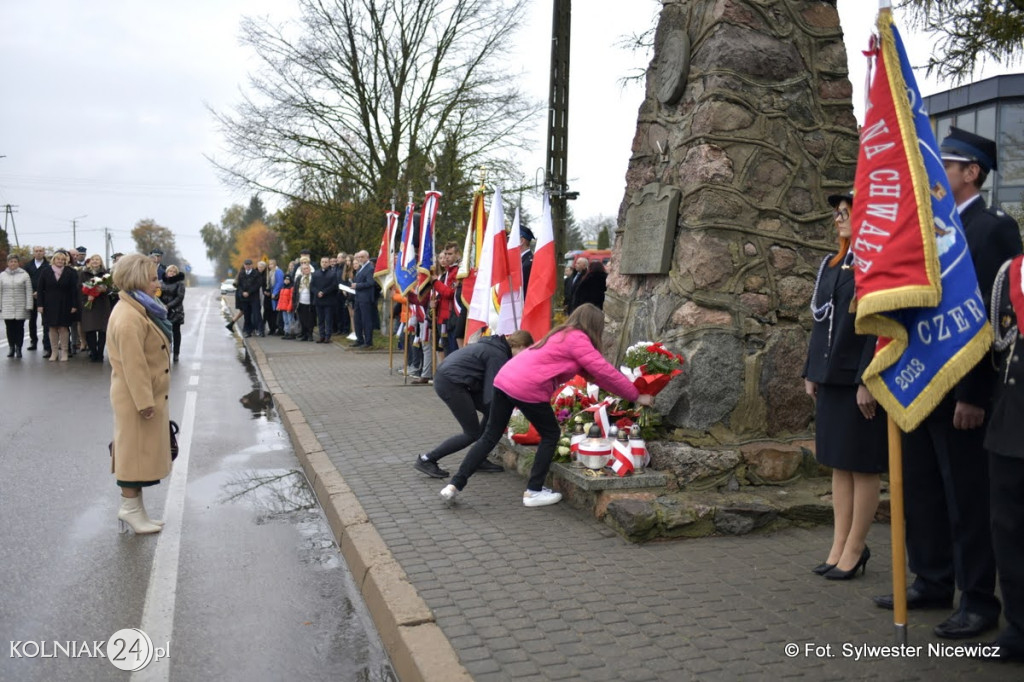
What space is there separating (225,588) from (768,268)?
4376 mm

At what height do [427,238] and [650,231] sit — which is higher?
[427,238]

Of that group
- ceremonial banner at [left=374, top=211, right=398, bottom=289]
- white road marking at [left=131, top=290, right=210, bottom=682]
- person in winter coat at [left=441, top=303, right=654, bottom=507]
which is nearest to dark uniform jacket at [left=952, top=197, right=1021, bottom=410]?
person in winter coat at [left=441, top=303, right=654, bottom=507]

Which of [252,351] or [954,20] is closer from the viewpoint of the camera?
[954,20]

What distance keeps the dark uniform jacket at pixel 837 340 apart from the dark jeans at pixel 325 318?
18.2m

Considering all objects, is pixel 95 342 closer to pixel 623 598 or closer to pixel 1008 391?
pixel 623 598

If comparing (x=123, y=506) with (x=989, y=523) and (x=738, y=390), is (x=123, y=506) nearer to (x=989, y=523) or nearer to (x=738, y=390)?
(x=738, y=390)

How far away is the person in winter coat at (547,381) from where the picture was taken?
6.34m

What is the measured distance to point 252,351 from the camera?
66.6 ft

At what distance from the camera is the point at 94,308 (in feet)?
55.3

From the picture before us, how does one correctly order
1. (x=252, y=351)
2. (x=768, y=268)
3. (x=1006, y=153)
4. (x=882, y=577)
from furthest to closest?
1. (x=1006, y=153)
2. (x=252, y=351)
3. (x=768, y=268)
4. (x=882, y=577)

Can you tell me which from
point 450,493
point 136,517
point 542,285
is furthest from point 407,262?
point 136,517

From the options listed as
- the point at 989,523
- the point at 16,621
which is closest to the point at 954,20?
the point at 989,523

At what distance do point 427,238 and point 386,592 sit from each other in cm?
895

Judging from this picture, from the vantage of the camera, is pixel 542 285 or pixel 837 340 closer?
pixel 837 340
